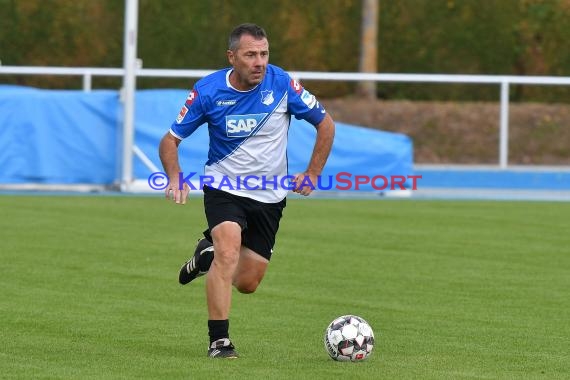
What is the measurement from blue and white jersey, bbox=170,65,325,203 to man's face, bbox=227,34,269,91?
14 cm

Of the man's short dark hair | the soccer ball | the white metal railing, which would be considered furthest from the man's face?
the white metal railing

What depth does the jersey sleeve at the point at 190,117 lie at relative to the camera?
9.00 m

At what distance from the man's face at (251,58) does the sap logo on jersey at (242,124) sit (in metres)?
0.22

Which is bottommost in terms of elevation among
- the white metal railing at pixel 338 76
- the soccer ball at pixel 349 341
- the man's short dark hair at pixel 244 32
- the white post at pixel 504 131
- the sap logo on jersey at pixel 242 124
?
the soccer ball at pixel 349 341

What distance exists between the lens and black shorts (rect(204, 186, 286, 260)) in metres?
8.90

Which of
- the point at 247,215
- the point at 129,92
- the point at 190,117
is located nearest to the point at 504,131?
the point at 129,92

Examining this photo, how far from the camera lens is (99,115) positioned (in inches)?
906

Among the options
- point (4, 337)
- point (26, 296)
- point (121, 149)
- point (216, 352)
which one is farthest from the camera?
point (121, 149)

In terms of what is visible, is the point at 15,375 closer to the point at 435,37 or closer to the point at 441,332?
the point at 441,332

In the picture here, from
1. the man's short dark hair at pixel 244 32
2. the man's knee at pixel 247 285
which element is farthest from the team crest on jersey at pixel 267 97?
the man's knee at pixel 247 285

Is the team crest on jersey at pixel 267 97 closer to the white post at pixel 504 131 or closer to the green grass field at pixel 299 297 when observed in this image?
the green grass field at pixel 299 297

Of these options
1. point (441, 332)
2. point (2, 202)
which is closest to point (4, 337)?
point (441, 332)

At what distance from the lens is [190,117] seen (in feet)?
29.6

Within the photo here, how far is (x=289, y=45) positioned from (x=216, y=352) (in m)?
26.5
